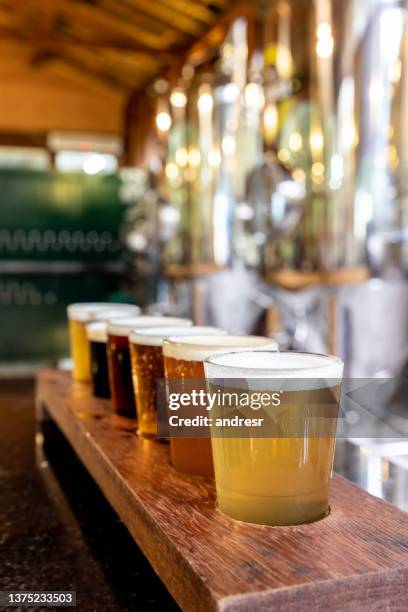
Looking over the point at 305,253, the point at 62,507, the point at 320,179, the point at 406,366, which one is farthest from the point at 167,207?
the point at 62,507

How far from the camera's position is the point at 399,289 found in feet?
10.7

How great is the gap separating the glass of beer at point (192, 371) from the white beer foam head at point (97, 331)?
34cm

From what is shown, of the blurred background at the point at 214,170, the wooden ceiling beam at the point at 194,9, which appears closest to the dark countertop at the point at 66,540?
the blurred background at the point at 214,170

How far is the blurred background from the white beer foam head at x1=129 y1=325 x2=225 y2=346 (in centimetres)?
167

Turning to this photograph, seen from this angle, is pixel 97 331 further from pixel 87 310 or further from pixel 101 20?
pixel 101 20

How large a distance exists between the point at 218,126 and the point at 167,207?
3.47 ft

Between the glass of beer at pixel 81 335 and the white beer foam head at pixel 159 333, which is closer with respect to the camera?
the white beer foam head at pixel 159 333

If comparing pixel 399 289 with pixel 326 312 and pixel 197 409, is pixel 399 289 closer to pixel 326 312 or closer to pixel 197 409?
pixel 326 312

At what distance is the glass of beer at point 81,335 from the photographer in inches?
48.9

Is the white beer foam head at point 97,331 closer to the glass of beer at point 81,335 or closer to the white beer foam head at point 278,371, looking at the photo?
the glass of beer at point 81,335

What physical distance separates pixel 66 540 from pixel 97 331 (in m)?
0.39

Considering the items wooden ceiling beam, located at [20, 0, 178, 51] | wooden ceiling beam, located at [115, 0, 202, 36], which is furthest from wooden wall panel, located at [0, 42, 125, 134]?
wooden ceiling beam, located at [115, 0, 202, 36]

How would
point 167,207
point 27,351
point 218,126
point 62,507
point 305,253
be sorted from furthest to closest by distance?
point 27,351 → point 167,207 → point 218,126 → point 305,253 → point 62,507

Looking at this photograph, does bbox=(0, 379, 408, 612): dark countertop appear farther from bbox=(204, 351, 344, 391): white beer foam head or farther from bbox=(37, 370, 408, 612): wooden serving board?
bbox=(204, 351, 344, 391): white beer foam head
